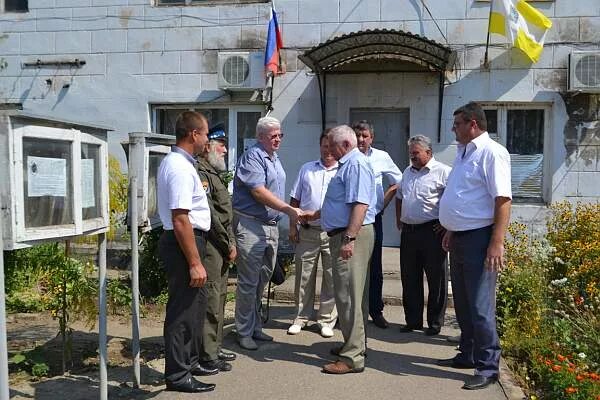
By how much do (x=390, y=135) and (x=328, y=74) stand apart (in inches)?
50.2

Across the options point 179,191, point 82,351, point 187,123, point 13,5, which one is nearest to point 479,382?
point 179,191

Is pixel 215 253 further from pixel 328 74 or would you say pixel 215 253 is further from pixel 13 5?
pixel 13 5

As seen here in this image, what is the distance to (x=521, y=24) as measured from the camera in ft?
26.8

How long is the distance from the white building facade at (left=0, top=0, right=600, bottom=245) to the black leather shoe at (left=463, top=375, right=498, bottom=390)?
4677 mm

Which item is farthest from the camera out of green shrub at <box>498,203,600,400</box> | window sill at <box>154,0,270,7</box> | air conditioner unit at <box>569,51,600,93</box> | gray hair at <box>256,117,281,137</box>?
window sill at <box>154,0,270,7</box>

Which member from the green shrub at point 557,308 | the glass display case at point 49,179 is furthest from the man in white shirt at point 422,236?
the glass display case at point 49,179

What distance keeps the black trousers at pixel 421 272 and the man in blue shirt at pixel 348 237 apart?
1.09 meters

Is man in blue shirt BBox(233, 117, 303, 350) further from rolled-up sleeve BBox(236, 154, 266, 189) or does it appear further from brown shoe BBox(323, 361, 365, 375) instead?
brown shoe BBox(323, 361, 365, 375)

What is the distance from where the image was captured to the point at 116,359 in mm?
5531

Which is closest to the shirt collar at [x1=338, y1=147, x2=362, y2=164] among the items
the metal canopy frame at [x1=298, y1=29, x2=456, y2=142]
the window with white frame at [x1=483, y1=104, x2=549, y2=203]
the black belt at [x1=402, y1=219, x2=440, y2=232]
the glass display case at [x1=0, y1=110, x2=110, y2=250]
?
the black belt at [x1=402, y1=219, x2=440, y2=232]

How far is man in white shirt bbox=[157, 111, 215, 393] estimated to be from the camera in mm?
3955

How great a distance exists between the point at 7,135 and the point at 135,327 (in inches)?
72.3

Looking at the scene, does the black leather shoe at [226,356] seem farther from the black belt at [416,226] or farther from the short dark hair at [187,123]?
the black belt at [416,226]

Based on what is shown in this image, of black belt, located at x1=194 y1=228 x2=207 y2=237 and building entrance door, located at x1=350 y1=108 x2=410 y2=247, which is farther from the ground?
building entrance door, located at x1=350 y1=108 x2=410 y2=247
